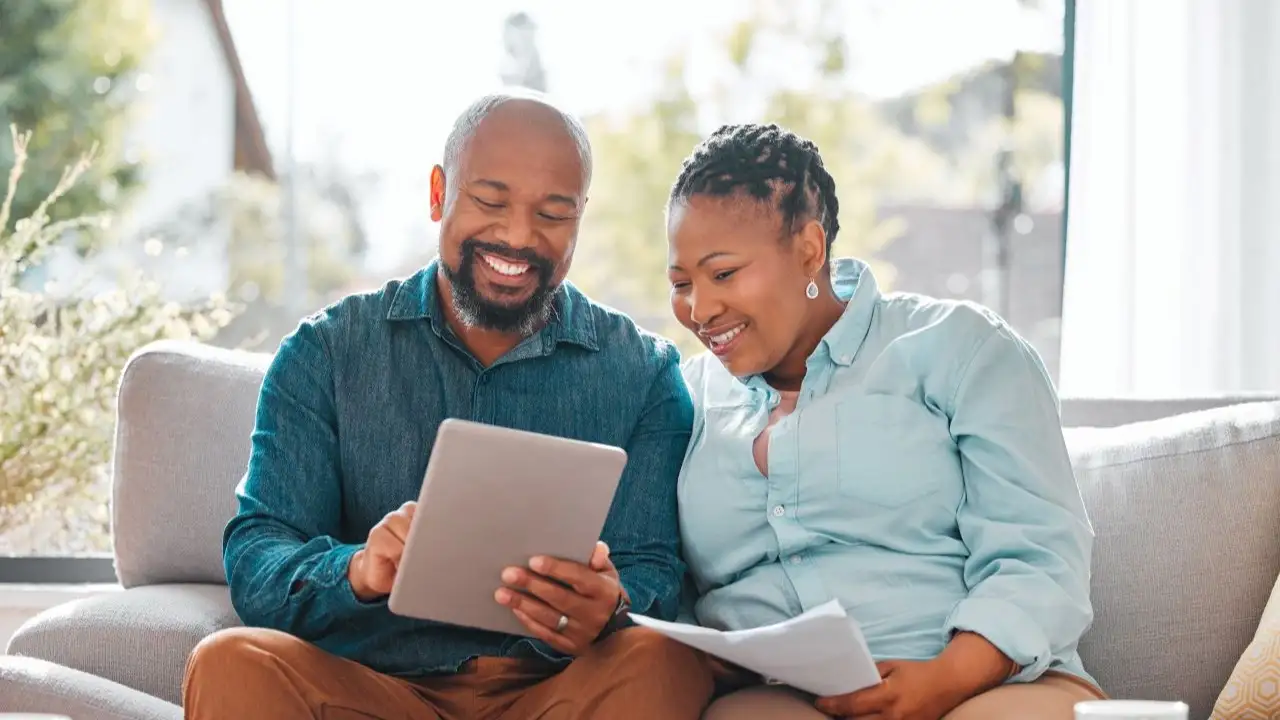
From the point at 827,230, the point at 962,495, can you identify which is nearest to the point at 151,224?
the point at 827,230

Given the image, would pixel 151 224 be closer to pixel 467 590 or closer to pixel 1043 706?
pixel 467 590

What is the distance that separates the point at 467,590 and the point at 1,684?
62cm

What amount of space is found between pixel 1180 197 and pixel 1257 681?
56.6 inches

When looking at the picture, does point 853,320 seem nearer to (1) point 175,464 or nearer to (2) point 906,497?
(2) point 906,497

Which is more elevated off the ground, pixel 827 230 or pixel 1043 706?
pixel 827 230

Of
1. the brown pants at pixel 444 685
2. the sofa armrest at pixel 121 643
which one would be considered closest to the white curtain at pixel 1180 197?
the brown pants at pixel 444 685

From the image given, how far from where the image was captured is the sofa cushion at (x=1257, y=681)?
183 centimetres

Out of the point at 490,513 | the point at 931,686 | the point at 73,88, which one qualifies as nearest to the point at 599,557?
the point at 490,513

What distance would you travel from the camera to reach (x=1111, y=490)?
2.09 meters

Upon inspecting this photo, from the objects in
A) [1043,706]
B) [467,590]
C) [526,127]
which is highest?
[526,127]

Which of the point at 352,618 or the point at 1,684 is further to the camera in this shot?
the point at 352,618

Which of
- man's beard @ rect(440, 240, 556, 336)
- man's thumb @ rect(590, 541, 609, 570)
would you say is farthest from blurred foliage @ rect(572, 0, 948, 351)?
man's thumb @ rect(590, 541, 609, 570)

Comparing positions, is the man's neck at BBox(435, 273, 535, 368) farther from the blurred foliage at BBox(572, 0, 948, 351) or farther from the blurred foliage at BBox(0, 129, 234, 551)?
the blurred foliage at BBox(572, 0, 948, 351)

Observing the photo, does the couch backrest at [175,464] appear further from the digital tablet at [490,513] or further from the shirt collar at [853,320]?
the shirt collar at [853,320]
